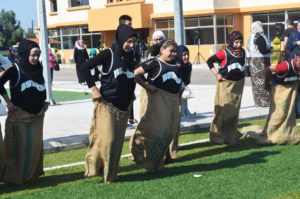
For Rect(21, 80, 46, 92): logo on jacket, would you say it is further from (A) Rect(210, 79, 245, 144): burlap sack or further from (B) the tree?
(B) the tree

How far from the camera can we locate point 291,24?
15.5 meters

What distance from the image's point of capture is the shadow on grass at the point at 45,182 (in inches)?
285

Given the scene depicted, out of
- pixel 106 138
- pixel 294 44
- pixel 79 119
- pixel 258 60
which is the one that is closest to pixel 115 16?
pixel 258 60

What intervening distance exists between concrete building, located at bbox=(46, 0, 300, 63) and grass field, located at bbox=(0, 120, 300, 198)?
30.1m

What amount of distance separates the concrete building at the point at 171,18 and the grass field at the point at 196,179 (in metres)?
30.1

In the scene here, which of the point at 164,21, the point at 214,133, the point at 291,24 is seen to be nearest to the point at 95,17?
the point at 164,21

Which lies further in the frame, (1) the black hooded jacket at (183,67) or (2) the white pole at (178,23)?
Result: (2) the white pole at (178,23)

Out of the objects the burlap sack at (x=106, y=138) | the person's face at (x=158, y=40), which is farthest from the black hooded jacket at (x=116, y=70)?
the person's face at (x=158, y=40)

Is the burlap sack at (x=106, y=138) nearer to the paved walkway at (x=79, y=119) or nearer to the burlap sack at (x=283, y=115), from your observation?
the paved walkway at (x=79, y=119)

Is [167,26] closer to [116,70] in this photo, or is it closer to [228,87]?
[228,87]

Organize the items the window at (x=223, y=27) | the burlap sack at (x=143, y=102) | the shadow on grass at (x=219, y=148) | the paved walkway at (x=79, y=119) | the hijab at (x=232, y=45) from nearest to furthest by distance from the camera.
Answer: the burlap sack at (x=143, y=102) < the shadow on grass at (x=219, y=148) < the hijab at (x=232, y=45) < the paved walkway at (x=79, y=119) < the window at (x=223, y=27)

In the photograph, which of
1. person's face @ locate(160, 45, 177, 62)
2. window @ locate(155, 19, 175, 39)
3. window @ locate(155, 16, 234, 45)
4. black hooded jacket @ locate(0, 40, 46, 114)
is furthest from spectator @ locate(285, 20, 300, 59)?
window @ locate(155, 19, 175, 39)

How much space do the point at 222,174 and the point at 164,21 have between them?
36.6 meters

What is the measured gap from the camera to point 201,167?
26.4 ft
